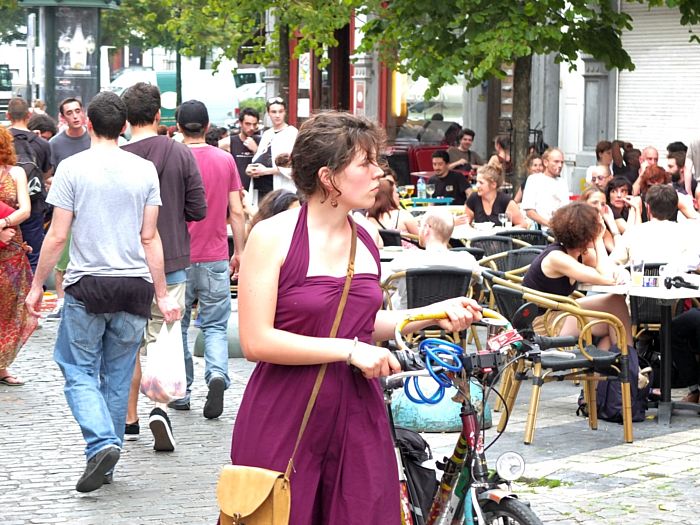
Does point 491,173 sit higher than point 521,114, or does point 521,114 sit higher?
point 521,114

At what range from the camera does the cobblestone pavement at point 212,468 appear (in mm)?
6676

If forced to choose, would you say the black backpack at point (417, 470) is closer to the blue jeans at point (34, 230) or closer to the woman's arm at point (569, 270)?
the woman's arm at point (569, 270)

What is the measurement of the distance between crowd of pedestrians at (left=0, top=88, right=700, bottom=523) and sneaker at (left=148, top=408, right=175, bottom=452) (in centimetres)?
1

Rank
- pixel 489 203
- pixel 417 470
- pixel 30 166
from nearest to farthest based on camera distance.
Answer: pixel 417 470, pixel 30 166, pixel 489 203

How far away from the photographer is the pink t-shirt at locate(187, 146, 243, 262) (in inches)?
351

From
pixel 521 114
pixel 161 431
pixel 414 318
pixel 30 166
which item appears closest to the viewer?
pixel 414 318

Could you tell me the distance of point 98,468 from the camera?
6.86m

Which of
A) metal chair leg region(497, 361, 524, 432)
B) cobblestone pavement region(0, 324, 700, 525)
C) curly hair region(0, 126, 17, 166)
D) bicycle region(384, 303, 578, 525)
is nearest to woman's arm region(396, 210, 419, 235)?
cobblestone pavement region(0, 324, 700, 525)

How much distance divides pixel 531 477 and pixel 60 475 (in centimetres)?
248

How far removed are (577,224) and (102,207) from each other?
11.0 ft

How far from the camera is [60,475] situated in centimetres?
745

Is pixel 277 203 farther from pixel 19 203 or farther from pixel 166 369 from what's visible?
pixel 19 203

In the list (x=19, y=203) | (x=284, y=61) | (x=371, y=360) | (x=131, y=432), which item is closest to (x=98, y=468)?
(x=131, y=432)

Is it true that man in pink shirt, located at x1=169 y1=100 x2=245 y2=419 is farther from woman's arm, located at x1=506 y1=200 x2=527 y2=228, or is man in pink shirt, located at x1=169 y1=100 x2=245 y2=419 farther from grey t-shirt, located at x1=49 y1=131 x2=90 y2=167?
woman's arm, located at x1=506 y1=200 x2=527 y2=228
